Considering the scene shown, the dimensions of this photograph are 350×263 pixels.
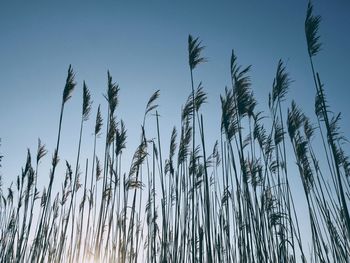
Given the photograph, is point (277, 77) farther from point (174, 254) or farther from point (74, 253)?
point (74, 253)

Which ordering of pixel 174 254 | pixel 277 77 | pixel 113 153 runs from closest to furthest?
pixel 174 254 < pixel 277 77 < pixel 113 153

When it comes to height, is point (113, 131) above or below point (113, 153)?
above

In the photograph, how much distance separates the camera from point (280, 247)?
510 centimetres

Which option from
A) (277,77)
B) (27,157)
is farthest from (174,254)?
(27,157)

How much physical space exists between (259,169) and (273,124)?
1.60m

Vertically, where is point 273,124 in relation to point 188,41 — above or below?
below

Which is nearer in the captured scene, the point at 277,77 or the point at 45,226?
the point at 277,77

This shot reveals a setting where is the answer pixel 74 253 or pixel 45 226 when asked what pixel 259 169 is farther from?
pixel 45 226

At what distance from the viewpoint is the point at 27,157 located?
697 centimetres

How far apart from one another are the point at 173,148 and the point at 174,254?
249cm

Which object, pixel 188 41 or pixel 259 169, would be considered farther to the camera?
pixel 259 169

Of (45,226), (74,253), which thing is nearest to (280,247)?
(74,253)

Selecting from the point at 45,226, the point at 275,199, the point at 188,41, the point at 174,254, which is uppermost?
the point at 188,41

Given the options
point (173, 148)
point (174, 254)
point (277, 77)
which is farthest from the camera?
point (173, 148)
